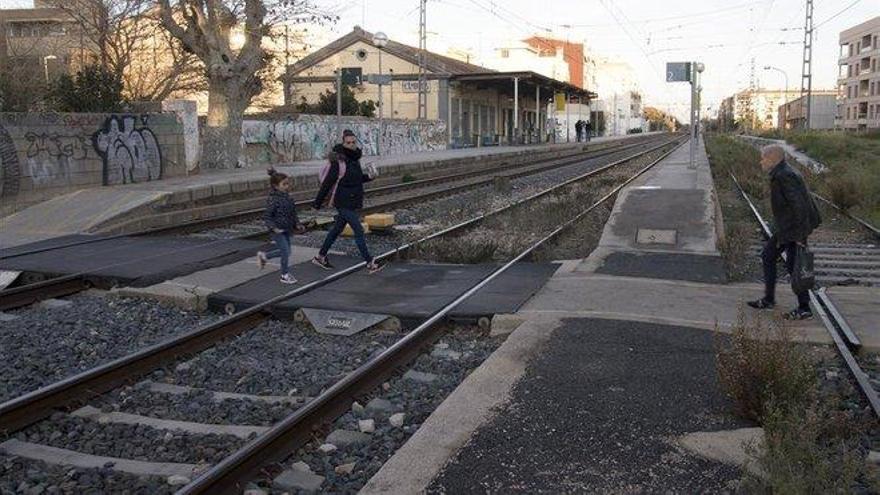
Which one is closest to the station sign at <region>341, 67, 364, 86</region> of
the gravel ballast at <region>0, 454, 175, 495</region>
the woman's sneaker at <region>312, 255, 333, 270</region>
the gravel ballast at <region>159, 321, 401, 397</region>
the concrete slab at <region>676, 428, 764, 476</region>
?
the woman's sneaker at <region>312, 255, 333, 270</region>

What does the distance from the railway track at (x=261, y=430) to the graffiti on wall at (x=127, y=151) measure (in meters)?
12.7

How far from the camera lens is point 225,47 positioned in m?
24.6

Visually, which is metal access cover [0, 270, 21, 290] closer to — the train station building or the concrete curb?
the concrete curb

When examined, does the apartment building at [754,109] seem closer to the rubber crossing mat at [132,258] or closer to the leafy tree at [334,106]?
the leafy tree at [334,106]

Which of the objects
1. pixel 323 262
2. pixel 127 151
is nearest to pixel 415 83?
pixel 127 151

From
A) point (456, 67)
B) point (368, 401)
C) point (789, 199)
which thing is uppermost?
point (456, 67)

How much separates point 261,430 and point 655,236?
838cm

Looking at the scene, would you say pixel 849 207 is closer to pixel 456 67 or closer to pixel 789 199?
pixel 789 199

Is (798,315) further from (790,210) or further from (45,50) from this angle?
(45,50)

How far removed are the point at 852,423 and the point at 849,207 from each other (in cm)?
1545

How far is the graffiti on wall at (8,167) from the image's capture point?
16.3m

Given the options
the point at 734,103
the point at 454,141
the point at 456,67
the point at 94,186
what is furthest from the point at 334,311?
the point at 734,103

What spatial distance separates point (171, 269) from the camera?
991cm

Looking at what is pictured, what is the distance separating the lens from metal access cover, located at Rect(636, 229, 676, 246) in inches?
479
